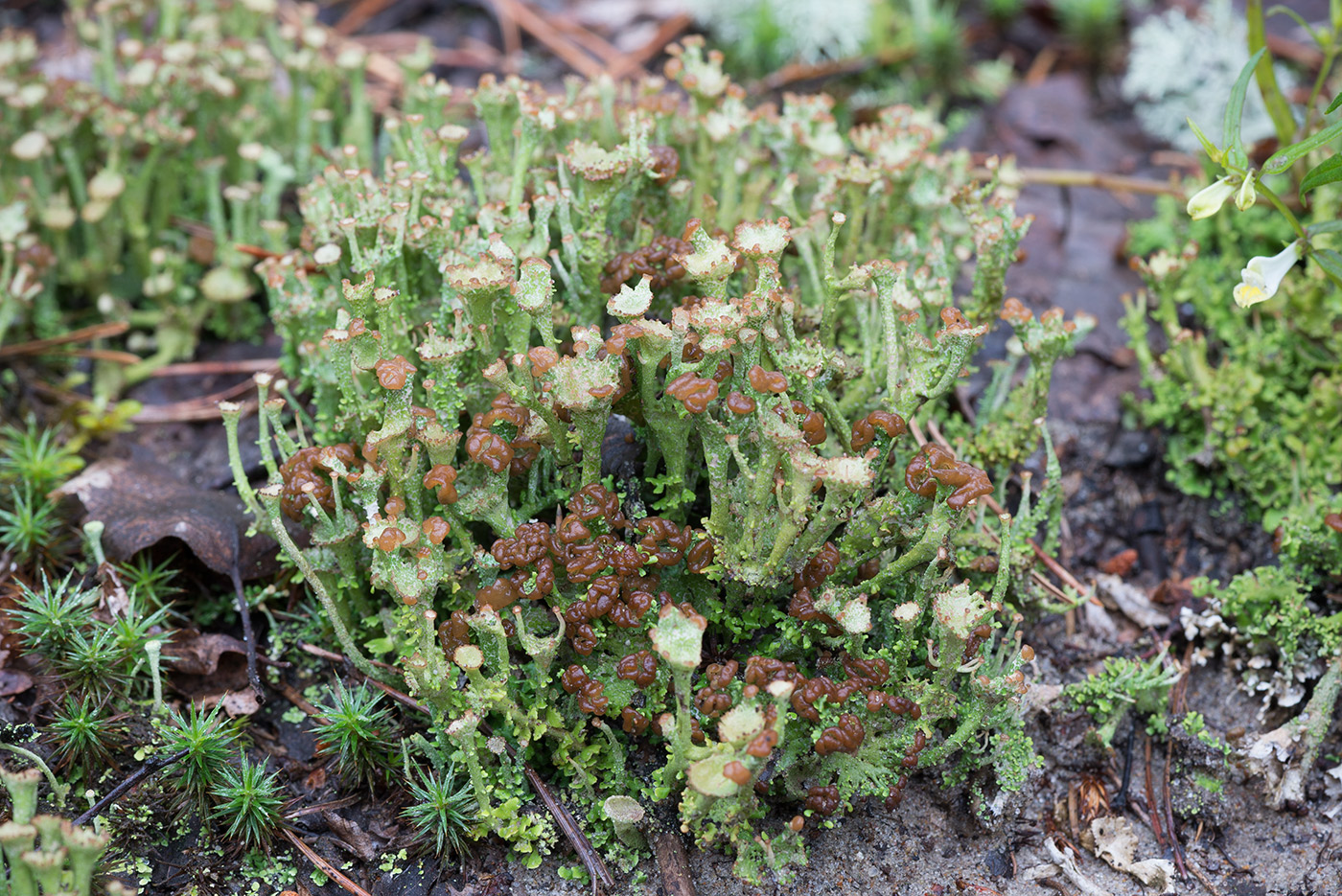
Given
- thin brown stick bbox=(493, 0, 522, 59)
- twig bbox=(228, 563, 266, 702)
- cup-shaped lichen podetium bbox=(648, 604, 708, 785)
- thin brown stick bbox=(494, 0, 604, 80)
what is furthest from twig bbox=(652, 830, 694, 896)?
thin brown stick bbox=(493, 0, 522, 59)

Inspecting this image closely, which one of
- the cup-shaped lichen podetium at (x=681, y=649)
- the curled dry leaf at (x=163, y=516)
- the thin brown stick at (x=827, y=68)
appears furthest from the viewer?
the thin brown stick at (x=827, y=68)

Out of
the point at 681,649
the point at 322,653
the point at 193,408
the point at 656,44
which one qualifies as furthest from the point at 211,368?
the point at 656,44

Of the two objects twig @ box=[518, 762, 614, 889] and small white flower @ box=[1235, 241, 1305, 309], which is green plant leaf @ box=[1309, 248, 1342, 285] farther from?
twig @ box=[518, 762, 614, 889]

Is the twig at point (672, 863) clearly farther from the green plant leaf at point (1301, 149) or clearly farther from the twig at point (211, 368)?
the twig at point (211, 368)

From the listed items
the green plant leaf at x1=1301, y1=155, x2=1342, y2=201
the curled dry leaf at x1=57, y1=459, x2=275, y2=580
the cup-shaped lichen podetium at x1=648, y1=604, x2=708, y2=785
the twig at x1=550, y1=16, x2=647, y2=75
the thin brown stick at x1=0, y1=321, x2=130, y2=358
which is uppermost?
the green plant leaf at x1=1301, y1=155, x2=1342, y2=201

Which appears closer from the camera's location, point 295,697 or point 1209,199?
point 1209,199

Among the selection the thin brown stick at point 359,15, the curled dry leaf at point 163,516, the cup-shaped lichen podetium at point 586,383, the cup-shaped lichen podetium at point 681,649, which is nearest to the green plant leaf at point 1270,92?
the cup-shaped lichen podetium at point 586,383

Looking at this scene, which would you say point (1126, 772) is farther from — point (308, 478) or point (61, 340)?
point (61, 340)
